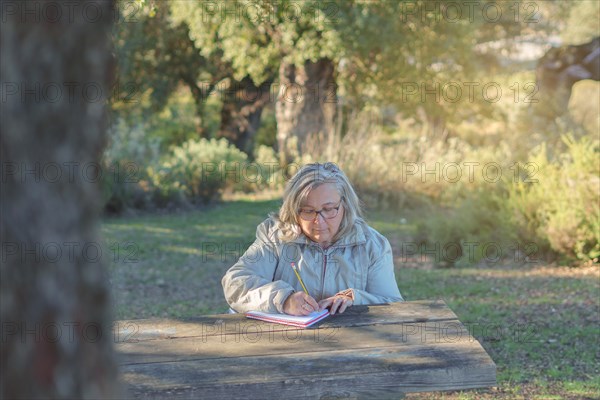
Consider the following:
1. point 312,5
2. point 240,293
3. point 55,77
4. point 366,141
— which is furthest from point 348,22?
point 55,77

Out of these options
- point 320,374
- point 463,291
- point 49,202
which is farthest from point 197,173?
point 49,202

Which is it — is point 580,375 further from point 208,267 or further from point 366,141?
point 366,141

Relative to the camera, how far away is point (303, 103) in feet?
49.5

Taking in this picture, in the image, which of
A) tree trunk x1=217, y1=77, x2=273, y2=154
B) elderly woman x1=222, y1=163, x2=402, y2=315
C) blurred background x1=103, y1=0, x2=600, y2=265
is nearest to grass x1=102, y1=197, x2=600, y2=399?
blurred background x1=103, y1=0, x2=600, y2=265

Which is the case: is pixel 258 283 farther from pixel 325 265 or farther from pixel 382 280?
pixel 382 280

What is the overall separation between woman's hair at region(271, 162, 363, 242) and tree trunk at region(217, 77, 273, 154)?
51.8 ft

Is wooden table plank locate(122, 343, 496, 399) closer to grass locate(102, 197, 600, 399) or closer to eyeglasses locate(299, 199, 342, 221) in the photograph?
eyeglasses locate(299, 199, 342, 221)

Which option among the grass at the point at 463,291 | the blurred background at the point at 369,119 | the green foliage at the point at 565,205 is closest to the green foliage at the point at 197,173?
the blurred background at the point at 369,119

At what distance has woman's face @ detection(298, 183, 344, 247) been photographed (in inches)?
147

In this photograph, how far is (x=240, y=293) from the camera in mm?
3645

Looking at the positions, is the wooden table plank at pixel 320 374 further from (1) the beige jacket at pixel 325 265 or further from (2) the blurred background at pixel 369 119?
(2) the blurred background at pixel 369 119

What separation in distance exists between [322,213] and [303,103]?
Result: 11.5 m

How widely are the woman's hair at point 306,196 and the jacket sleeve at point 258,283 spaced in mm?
115

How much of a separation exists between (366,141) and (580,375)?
28.5 ft
